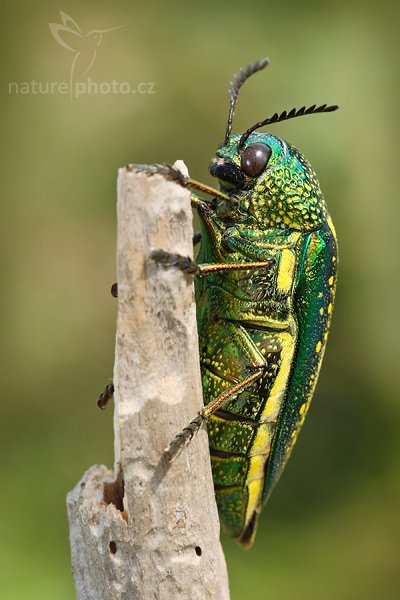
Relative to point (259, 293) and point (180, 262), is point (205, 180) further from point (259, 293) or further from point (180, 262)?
point (180, 262)

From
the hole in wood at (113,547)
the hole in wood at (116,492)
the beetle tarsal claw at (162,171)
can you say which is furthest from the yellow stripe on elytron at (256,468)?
the beetle tarsal claw at (162,171)

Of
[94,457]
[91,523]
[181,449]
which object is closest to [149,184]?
[181,449]

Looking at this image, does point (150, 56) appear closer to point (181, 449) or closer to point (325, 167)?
point (325, 167)

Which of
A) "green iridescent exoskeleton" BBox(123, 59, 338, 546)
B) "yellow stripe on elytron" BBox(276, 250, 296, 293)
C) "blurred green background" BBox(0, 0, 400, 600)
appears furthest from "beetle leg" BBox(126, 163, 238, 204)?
"blurred green background" BBox(0, 0, 400, 600)

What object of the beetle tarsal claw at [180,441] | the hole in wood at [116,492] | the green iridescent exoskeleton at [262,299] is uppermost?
the green iridescent exoskeleton at [262,299]

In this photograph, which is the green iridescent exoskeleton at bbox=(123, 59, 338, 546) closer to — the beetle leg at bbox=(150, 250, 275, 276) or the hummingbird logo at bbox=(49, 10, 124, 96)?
the beetle leg at bbox=(150, 250, 275, 276)

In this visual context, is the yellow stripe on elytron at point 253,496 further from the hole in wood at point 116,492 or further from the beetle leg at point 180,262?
the beetle leg at point 180,262
